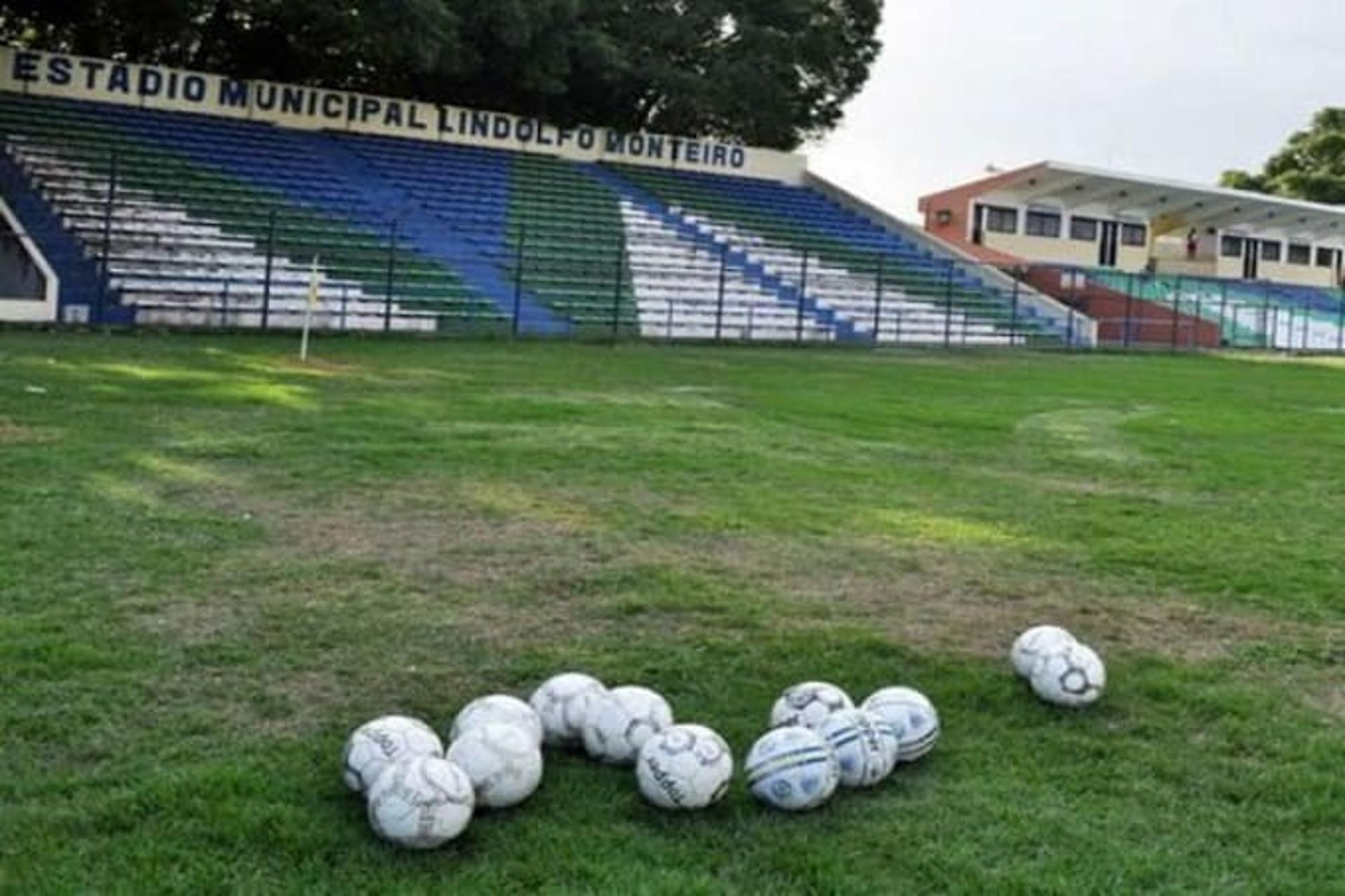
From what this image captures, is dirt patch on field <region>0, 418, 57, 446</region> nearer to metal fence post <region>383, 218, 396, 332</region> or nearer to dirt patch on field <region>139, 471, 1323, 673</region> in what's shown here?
dirt patch on field <region>139, 471, 1323, 673</region>

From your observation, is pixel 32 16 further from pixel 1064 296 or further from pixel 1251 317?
pixel 1251 317

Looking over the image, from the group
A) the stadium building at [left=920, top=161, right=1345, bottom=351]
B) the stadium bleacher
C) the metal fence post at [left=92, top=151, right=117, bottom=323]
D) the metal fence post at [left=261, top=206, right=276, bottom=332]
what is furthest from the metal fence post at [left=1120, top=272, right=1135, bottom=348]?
the metal fence post at [left=92, top=151, right=117, bottom=323]

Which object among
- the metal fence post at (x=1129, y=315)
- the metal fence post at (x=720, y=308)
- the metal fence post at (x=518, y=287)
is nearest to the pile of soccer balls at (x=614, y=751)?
the metal fence post at (x=518, y=287)

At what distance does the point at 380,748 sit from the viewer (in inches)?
165

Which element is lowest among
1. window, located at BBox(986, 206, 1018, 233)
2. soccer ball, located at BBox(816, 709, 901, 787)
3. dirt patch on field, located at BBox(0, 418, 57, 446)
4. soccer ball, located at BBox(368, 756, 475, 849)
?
soccer ball, located at BBox(368, 756, 475, 849)

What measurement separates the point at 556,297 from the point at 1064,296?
62.4 ft

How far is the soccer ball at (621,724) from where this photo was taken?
4.53 meters

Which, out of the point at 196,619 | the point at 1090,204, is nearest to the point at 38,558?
the point at 196,619

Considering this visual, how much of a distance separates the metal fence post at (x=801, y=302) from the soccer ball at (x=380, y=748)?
1073 inches

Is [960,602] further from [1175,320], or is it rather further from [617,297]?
[1175,320]

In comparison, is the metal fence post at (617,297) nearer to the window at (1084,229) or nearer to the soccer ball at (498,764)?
the soccer ball at (498,764)

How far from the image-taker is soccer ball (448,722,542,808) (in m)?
4.13

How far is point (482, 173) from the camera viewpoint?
37.0m

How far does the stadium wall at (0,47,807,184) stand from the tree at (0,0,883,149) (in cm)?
99
